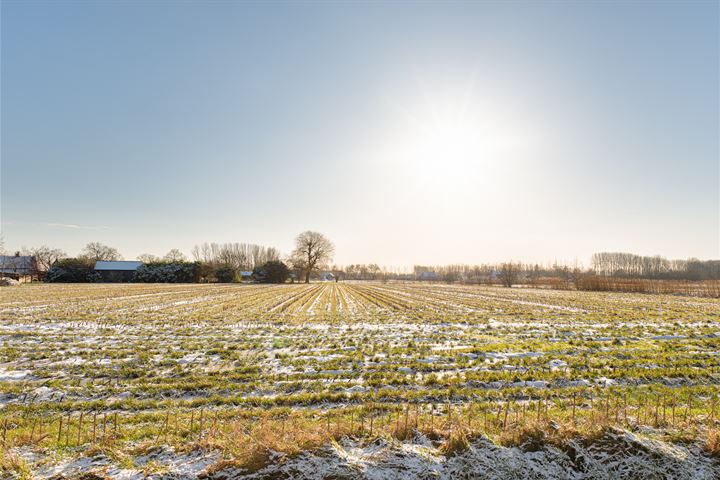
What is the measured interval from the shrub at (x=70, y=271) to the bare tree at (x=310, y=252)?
4504cm

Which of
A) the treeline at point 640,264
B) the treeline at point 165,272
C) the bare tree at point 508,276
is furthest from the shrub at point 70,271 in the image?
the treeline at point 640,264

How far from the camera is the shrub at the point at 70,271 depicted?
64.9 meters

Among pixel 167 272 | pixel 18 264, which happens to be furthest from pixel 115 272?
pixel 18 264

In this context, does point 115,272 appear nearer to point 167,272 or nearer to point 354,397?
point 167,272

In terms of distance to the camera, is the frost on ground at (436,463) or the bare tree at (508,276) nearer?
the frost on ground at (436,463)

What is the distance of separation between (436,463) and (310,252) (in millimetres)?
82246

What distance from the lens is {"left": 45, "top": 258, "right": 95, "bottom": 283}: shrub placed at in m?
64.9

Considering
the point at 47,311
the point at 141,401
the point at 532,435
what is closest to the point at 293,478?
the point at 532,435

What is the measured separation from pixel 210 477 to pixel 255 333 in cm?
1106

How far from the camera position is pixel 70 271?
65.7 m

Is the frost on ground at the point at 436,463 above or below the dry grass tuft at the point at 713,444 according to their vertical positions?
below

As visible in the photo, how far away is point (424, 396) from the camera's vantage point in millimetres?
7234

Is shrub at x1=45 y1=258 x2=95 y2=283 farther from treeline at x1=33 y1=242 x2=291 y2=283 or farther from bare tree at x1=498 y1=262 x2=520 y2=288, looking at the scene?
bare tree at x1=498 y1=262 x2=520 y2=288

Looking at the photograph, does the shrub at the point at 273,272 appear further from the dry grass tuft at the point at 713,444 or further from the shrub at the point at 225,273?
the dry grass tuft at the point at 713,444
